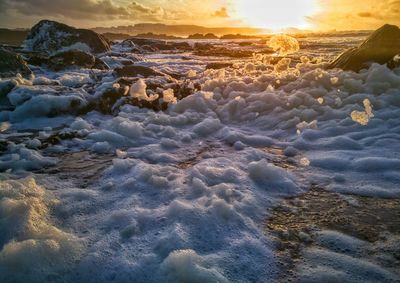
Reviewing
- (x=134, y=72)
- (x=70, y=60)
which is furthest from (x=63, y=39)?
(x=134, y=72)

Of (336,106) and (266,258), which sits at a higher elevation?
(336,106)

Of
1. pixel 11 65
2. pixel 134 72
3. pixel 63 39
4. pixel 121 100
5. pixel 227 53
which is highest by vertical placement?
pixel 63 39

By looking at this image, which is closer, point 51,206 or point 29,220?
point 29,220

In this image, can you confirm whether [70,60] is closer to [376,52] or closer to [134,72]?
[134,72]

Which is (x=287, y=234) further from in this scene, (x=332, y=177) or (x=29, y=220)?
(x=29, y=220)

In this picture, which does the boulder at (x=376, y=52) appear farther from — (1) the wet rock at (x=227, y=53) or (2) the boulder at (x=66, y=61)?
(1) the wet rock at (x=227, y=53)

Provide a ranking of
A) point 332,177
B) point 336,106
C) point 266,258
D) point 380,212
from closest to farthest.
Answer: point 266,258 → point 380,212 → point 332,177 → point 336,106

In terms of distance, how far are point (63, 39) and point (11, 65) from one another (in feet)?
36.9

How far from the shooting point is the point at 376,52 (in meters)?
7.89

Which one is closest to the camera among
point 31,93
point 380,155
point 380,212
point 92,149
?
point 380,212

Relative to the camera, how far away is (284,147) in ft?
14.8

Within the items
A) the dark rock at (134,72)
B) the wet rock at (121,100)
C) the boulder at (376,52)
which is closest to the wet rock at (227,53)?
the dark rock at (134,72)

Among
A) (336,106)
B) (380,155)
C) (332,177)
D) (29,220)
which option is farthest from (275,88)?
(29,220)

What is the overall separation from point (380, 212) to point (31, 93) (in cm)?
677
